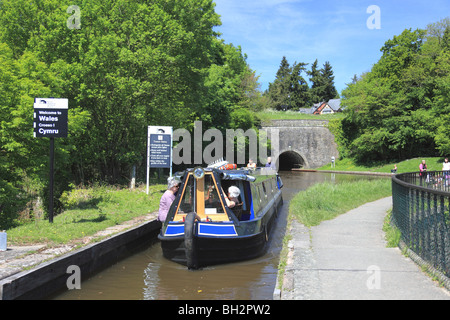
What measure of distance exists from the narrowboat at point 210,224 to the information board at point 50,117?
300cm

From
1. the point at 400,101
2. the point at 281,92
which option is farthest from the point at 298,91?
the point at 400,101

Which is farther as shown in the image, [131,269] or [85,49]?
[85,49]

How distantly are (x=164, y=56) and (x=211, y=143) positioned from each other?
14.5m

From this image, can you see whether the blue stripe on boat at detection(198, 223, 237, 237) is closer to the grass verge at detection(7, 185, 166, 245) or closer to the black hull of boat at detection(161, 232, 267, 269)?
the black hull of boat at detection(161, 232, 267, 269)

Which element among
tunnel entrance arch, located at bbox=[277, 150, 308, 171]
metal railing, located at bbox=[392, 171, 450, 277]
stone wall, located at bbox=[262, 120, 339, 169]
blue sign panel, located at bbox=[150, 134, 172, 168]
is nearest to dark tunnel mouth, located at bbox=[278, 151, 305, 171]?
tunnel entrance arch, located at bbox=[277, 150, 308, 171]

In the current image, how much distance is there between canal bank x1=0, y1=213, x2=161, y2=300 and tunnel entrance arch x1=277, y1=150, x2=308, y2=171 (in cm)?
4627

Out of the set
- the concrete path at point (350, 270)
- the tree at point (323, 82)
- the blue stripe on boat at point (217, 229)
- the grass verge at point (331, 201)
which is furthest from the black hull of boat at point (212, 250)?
the tree at point (323, 82)

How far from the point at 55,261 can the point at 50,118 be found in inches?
165

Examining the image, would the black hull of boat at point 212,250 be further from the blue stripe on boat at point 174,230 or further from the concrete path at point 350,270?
the concrete path at point 350,270

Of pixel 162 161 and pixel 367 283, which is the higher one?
pixel 162 161

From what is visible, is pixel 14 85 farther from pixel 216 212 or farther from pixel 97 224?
pixel 216 212

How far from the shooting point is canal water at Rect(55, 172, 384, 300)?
6.79m

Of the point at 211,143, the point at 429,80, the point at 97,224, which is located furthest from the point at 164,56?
the point at 429,80

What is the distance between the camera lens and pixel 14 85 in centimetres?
1218
